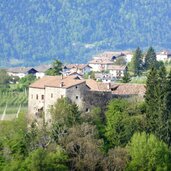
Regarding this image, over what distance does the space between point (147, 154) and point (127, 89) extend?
9486 mm

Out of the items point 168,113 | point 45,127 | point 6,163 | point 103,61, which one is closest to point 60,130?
point 45,127

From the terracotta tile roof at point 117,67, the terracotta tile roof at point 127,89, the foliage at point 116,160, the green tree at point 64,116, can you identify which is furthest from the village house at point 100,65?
the foliage at point 116,160

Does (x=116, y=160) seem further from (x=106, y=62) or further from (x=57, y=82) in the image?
(x=106, y=62)

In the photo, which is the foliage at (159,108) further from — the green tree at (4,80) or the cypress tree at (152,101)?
the green tree at (4,80)

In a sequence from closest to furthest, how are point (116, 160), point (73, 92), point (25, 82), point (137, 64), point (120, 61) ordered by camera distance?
point (116, 160) < point (73, 92) < point (137, 64) < point (25, 82) < point (120, 61)

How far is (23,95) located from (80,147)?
34.9 meters

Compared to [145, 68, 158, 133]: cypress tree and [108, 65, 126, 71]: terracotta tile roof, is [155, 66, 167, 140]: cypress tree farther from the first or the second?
[108, 65, 126, 71]: terracotta tile roof

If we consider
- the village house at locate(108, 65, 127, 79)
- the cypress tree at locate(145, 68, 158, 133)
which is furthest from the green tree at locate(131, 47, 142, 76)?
the cypress tree at locate(145, 68, 158, 133)

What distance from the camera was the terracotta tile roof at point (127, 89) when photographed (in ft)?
186

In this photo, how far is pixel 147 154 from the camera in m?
49.2

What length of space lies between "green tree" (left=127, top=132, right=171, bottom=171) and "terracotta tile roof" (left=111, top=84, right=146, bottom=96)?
25.2ft

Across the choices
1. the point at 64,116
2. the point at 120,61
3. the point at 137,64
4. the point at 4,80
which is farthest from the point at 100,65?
the point at 64,116

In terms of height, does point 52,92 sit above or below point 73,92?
below

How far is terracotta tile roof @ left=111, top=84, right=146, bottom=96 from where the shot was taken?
5672 cm
